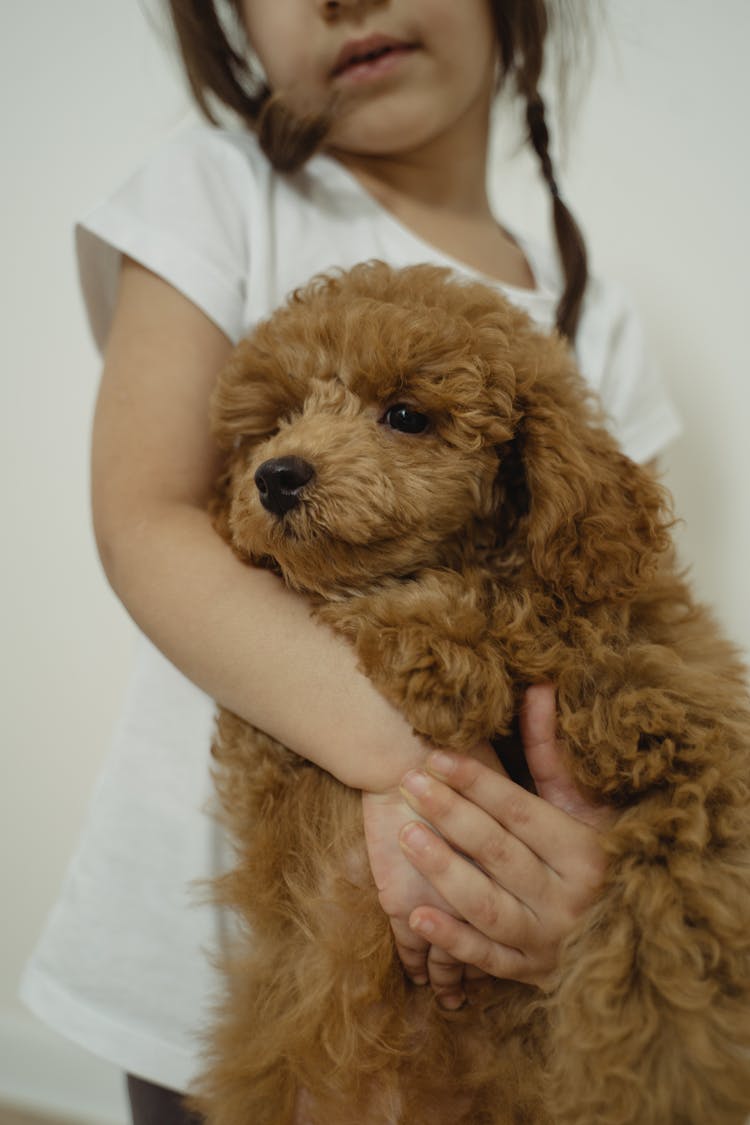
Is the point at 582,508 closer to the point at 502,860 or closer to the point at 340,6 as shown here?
the point at 502,860

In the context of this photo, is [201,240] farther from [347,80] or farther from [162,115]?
[162,115]

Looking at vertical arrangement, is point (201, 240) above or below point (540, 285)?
above

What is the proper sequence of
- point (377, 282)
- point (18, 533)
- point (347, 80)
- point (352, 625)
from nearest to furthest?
point (352, 625)
point (377, 282)
point (347, 80)
point (18, 533)

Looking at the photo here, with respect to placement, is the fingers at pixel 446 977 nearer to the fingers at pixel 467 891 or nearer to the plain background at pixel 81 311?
the fingers at pixel 467 891

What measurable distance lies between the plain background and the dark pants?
1126 millimetres

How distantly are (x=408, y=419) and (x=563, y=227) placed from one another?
0.94 meters

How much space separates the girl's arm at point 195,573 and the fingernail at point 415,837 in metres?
0.06

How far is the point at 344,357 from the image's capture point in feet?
3.40

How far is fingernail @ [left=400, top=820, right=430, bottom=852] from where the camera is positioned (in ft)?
2.97

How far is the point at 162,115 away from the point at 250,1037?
2072 millimetres

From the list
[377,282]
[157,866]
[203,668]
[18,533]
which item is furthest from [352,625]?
[18,533]

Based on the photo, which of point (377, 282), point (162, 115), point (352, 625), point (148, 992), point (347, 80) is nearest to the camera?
point (352, 625)

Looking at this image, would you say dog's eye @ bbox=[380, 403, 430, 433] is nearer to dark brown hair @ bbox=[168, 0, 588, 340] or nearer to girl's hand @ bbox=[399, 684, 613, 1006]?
girl's hand @ bbox=[399, 684, 613, 1006]

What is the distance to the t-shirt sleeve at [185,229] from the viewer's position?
124cm
